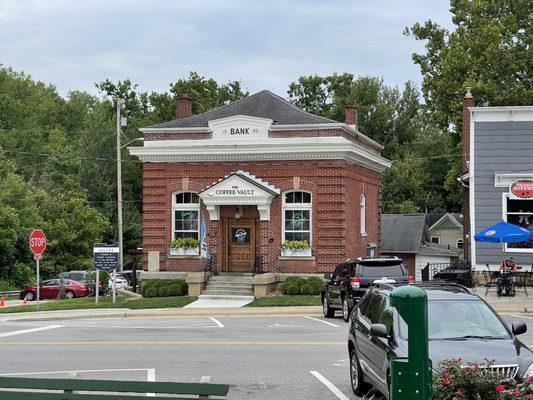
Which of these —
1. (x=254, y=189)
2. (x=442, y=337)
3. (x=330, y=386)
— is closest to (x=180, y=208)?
(x=254, y=189)

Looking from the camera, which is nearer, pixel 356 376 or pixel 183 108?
pixel 356 376

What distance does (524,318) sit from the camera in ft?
74.4

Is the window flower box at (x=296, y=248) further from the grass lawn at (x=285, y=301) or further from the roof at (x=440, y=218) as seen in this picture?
the roof at (x=440, y=218)

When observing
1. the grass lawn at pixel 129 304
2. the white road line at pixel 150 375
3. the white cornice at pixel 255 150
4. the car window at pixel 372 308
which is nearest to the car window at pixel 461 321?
the car window at pixel 372 308

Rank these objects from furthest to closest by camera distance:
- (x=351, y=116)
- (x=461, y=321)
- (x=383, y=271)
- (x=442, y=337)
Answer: (x=351, y=116) < (x=383, y=271) < (x=461, y=321) < (x=442, y=337)

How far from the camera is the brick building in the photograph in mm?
31828

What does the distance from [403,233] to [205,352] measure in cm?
4470

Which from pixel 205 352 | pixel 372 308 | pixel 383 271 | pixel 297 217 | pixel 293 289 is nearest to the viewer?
pixel 372 308

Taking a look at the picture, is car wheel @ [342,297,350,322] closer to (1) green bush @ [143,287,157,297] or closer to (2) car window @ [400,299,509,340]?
(1) green bush @ [143,287,157,297]

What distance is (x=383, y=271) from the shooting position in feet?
72.6

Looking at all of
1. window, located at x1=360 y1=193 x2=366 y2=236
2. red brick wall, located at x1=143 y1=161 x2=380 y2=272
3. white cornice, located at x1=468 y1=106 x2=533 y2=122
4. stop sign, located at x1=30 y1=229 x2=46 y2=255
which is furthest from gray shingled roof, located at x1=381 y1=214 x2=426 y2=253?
stop sign, located at x1=30 y1=229 x2=46 y2=255

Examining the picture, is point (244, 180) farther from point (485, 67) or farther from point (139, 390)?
point (139, 390)

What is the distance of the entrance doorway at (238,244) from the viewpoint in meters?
33.2

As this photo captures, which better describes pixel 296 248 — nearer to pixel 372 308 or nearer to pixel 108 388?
pixel 372 308
